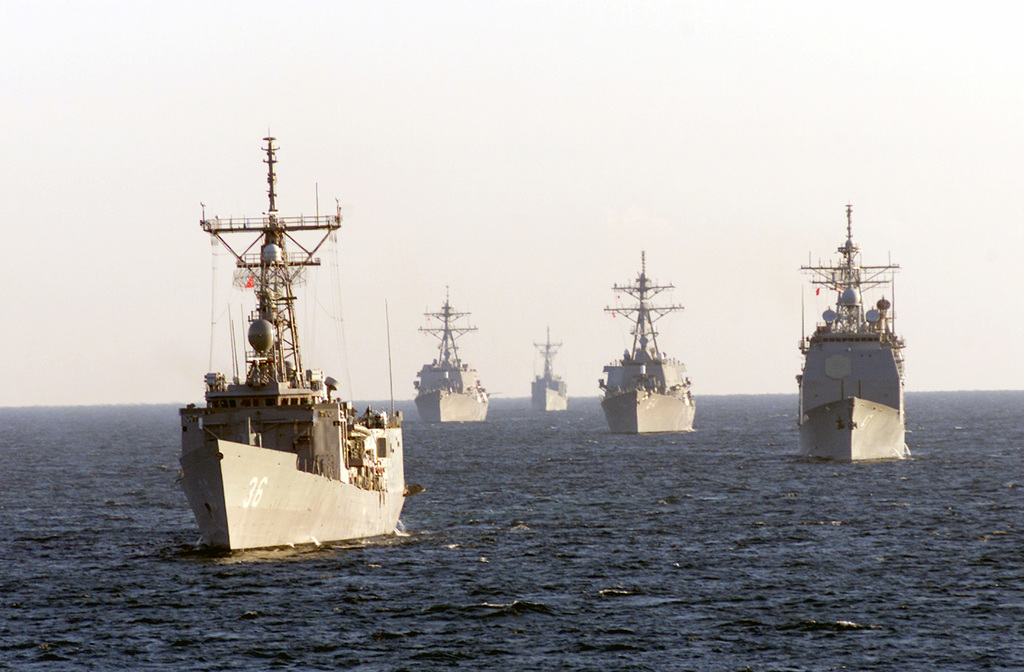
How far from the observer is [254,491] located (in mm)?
34219

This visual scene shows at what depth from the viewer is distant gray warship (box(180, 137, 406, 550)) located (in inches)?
1344

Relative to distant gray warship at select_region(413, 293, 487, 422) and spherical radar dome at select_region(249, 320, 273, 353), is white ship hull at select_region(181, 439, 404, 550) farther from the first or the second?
distant gray warship at select_region(413, 293, 487, 422)

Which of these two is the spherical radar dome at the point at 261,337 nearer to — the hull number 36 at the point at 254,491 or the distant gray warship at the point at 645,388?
the hull number 36 at the point at 254,491

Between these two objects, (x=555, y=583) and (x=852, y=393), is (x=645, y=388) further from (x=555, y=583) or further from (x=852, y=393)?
(x=555, y=583)

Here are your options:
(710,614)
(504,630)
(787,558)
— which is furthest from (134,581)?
(787,558)

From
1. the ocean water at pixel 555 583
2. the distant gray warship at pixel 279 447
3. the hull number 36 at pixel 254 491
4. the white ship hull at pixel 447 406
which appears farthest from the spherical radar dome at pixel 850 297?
the white ship hull at pixel 447 406

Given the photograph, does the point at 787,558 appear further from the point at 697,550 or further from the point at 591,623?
the point at 591,623

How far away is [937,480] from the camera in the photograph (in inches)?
2542

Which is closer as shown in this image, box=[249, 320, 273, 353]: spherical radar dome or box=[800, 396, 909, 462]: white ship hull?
box=[249, 320, 273, 353]: spherical radar dome

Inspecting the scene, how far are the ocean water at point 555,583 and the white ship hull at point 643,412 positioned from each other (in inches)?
2287

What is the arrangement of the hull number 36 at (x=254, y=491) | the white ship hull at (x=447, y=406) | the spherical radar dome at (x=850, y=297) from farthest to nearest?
the white ship hull at (x=447, y=406) → the spherical radar dome at (x=850, y=297) → the hull number 36 at (x=254, y=491)

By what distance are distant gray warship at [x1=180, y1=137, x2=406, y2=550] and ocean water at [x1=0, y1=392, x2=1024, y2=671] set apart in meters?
1.08

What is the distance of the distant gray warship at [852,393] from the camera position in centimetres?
7319

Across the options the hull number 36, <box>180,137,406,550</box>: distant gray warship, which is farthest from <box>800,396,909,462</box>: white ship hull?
the hull number 36
